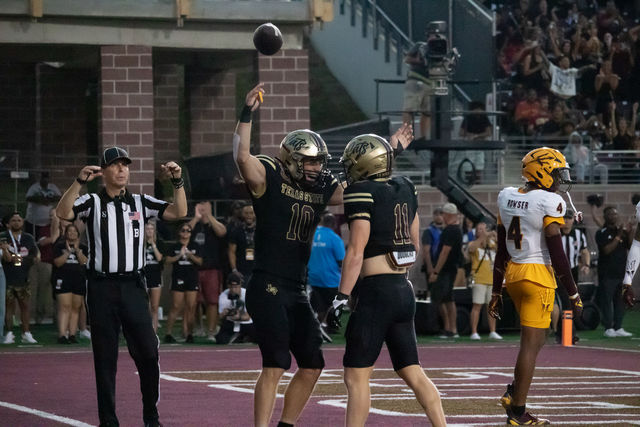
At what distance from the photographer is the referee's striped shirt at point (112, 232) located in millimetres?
9758

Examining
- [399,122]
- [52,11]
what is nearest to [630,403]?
[52,11]

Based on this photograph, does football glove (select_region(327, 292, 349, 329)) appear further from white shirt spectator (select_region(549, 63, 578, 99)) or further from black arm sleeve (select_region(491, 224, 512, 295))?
white shirt spectator (select_region(549, 63, 578, 99))

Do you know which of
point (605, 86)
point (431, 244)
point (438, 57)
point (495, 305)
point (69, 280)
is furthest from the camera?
point (605, 86)

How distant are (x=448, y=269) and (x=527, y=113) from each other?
28.5ft

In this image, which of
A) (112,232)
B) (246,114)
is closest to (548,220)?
(246,114)

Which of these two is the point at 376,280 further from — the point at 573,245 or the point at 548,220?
the point at 573,245

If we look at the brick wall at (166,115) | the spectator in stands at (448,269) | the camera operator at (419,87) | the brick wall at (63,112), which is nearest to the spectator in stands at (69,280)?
the spectator in stands at (448,269)

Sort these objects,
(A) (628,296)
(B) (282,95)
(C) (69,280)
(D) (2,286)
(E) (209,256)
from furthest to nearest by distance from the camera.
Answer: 1. (B) (282,95)
2. (E) (209,256)
3. (C) (69,280)
4. (D) (2,286)
5. (A) (628,296)

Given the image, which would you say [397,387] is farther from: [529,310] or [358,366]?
[358,366]

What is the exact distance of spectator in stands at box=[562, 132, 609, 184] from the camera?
25812mm

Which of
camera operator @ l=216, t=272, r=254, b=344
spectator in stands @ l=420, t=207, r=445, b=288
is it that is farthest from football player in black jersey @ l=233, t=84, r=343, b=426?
spectator in stands @ l=420, t=207, r=445, b=288

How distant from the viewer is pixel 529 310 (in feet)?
33.4

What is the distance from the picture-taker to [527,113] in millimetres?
27547

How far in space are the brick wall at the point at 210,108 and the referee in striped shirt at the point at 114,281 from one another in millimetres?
16552
